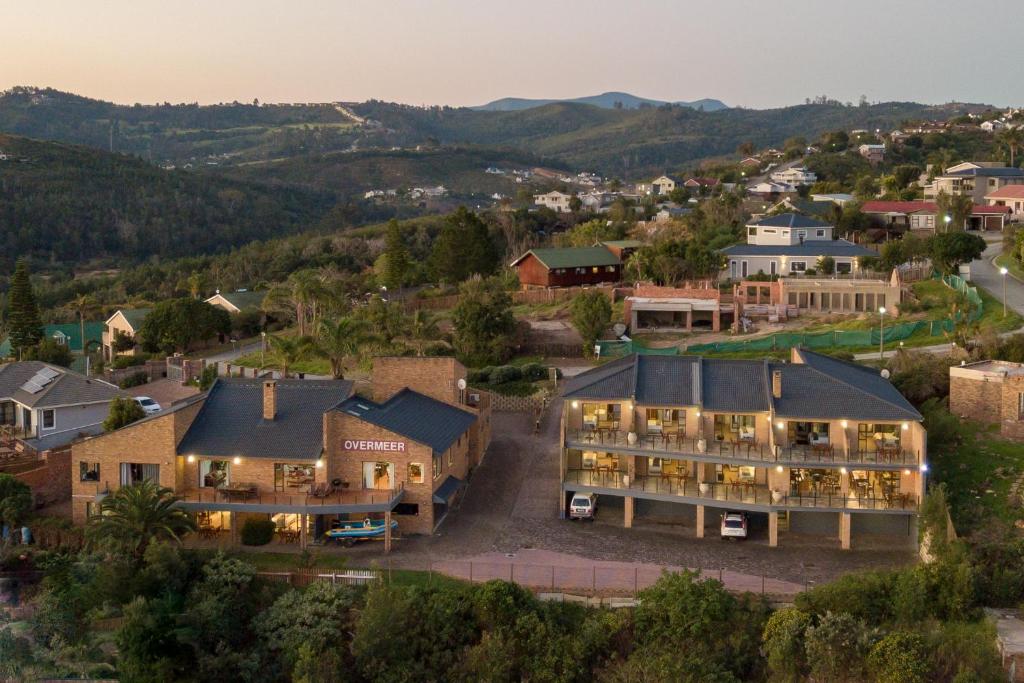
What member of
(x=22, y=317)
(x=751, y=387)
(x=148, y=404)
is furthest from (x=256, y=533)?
(x=22, y=317)

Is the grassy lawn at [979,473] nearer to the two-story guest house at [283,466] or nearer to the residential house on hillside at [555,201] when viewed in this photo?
the two-story guest house at [283,466]

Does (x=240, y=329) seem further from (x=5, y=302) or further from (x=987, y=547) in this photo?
(x=987, y=547)

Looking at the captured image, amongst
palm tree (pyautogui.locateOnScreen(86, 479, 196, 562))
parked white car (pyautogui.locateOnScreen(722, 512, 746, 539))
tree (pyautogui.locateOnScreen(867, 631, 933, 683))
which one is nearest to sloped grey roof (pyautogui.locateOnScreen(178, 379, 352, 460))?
palm tree (pyautogui.locateOnScreen(86, 479, 196, 562))

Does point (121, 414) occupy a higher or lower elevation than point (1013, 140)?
lower

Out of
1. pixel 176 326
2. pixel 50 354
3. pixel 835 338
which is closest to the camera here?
pixel 835 338

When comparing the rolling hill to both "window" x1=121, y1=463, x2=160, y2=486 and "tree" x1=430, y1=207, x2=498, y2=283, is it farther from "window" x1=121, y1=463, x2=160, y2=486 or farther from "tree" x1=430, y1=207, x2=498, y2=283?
"window" x1=121, y1=463, x2=160, y2=486

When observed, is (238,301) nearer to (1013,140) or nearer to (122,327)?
(122,327)

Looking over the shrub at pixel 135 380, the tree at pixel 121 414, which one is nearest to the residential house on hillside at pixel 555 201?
the shrub at pixel 135 380

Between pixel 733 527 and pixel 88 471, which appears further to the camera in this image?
pixel 88 471
